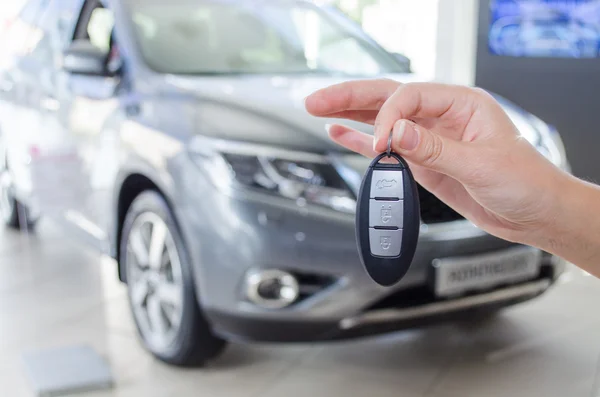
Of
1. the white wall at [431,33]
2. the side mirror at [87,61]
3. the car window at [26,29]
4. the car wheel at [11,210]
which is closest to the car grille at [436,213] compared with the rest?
the white wall at [431,33]

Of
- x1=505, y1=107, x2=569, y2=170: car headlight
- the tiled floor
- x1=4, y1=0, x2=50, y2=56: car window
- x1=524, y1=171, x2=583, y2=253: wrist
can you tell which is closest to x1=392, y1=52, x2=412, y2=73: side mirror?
x1=505, y1=107, x2=569, y2=170: car headlight

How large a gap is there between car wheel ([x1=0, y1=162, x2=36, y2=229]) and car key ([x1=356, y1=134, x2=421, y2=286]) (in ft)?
6.40

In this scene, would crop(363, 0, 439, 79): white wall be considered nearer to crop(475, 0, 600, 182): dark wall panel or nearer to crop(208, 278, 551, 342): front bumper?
crop(475, 0, 600, 182): dark wall panel

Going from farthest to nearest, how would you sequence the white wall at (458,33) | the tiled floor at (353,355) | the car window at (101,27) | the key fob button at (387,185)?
the white wall at (458,33)
the car window at (101,27)
the tiled floor at (353,355)
the key fob button at (387,185)

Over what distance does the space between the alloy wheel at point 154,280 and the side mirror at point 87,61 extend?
1.16 ft

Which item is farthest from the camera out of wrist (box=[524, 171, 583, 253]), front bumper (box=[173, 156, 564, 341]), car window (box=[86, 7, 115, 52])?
car window (box=[86, 7, 115, 52])

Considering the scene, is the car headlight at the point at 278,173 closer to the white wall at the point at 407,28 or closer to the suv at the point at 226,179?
the suv at the point at 226,179

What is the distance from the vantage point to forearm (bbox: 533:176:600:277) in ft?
2.17

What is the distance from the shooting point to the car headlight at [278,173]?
1.31 m

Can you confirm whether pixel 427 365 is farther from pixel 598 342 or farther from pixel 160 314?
pixel 160 314

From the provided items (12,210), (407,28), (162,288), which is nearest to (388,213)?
(162,288)

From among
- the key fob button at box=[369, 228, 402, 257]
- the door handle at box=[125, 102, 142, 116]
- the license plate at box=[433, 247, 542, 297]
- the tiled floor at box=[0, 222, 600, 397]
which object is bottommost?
the tiled floor at box=[0, 222, 600, 397]

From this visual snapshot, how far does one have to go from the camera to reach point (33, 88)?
1.97 metres

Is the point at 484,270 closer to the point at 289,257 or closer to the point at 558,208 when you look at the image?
the point at 289,257
